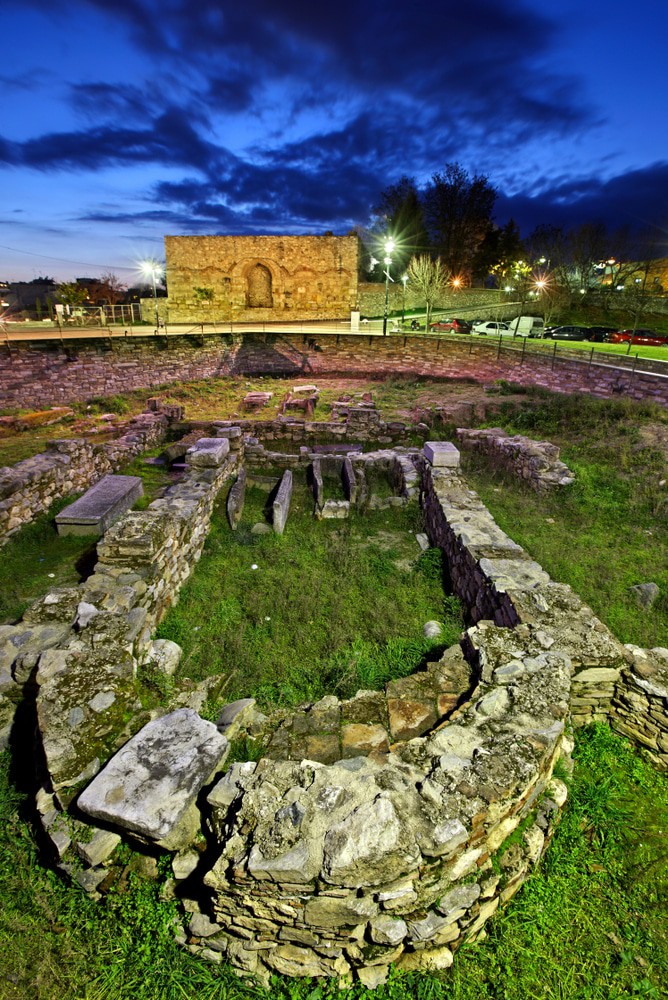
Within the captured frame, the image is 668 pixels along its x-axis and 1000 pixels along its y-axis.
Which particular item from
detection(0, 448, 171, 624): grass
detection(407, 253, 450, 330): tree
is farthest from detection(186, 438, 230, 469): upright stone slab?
detection(407, 253, 450, 330): tree

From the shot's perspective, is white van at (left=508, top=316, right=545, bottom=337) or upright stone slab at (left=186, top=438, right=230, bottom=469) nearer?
upright stone slab at (left=186, top=438, right=230, bottom=469)

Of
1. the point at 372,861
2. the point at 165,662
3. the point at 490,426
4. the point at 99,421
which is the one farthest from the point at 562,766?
the point at 99,421

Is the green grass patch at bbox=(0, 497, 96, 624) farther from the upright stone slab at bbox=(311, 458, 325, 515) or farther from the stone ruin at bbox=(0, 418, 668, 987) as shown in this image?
the upright stone slab at bbox=(311, 458, 325, 515)

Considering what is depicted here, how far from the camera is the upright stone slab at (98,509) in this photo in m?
7.31

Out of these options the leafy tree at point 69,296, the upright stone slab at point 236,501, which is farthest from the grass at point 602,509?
the leafy tree at point 69,296

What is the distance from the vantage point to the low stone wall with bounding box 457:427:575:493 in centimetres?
928

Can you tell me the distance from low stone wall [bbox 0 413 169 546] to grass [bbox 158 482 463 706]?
306 centimetres

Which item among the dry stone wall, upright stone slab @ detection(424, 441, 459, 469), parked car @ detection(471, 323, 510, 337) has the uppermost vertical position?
parked car @ detection(471, 323, 510, 337)

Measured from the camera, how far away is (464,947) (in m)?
2.83

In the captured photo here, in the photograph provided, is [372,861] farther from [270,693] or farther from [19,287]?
[19,287]

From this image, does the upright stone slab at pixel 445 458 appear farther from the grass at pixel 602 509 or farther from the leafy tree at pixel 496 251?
the leafy tree at pixel 496 251

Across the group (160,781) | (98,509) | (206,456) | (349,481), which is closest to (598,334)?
(349,481)

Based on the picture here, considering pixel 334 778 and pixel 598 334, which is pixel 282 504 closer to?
pixel 334 778

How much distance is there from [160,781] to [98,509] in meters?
5.35
